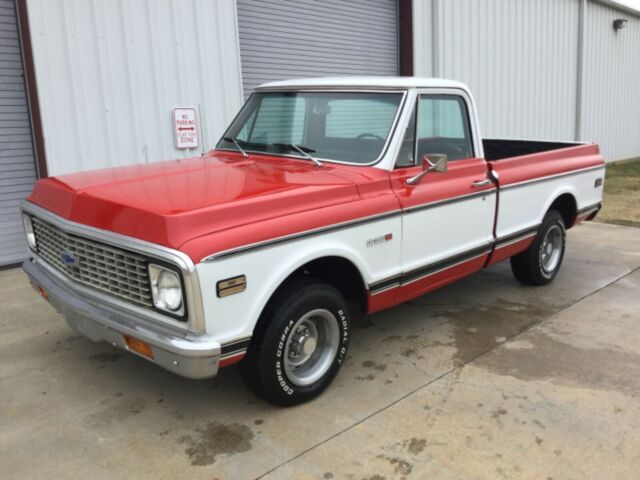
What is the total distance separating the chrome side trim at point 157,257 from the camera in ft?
8.68

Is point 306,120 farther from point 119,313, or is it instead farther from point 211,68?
point 211,68

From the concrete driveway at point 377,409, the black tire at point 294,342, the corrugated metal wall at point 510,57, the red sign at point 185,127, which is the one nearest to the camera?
the concrete driveway at point 377,409

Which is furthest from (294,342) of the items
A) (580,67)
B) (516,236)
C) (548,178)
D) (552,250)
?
(580,67)

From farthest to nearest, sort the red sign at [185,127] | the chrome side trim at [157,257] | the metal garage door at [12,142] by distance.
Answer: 1. the red sign at [185,127]
2. the metal garage door at [12,142]
3. the chrome side trim at [157,257]

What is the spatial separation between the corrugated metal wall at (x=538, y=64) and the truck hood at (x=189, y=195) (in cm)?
718

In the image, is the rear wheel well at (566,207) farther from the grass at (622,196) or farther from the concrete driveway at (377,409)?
the grass at (622,196)

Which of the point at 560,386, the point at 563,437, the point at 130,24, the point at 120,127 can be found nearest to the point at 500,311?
the point at 560,386

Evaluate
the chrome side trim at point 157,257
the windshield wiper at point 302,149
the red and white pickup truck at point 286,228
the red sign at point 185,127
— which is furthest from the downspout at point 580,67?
the chrome side trim at point 157,257

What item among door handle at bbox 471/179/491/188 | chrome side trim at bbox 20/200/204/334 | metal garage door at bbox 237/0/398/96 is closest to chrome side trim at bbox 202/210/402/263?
chrome side trim at bbox 20/200/204/334

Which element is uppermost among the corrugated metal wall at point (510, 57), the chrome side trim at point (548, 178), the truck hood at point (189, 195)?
the corrugated metal wall at point (510, 57)

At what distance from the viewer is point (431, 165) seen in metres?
3.79

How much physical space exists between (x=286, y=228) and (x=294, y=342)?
0.70 meters

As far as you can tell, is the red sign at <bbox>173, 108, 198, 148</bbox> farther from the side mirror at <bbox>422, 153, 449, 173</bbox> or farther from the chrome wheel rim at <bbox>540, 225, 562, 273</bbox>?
the chrome wheel rim at <bbox>540, 225, 562, 273</bbox>

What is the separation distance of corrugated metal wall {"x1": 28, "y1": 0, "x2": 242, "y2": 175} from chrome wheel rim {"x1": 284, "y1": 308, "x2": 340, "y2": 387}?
4094 millimetres
